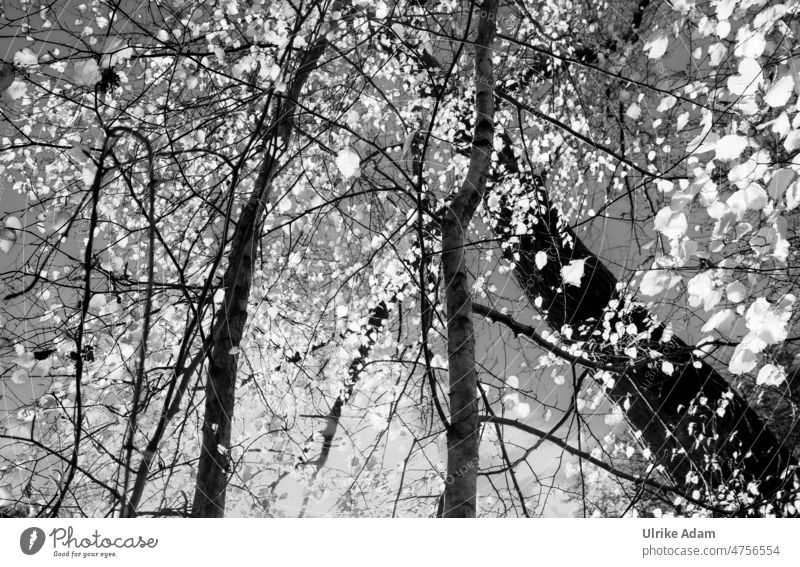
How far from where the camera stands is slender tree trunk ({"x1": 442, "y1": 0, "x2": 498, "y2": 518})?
133 centimetres

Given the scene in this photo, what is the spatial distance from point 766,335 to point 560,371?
162cm

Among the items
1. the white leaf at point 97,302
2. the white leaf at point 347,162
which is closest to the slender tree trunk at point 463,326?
the white leaf at point 347,162

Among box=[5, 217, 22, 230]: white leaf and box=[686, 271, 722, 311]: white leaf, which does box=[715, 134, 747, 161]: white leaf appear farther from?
box=[5, 217, 22, 230]: white leaf

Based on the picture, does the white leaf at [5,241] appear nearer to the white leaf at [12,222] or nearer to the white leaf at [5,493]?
the white leaf at [12,222]

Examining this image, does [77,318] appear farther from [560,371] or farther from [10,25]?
[560,371]

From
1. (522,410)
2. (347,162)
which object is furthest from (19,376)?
(522,410)

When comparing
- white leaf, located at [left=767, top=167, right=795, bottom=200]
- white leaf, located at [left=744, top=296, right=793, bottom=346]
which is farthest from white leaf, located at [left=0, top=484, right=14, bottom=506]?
white leaf, located at [left=767, top=167, right=795, bottom=200]

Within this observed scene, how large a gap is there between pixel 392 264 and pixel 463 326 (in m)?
1.28

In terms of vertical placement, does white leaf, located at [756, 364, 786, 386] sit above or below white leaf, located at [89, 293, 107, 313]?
below

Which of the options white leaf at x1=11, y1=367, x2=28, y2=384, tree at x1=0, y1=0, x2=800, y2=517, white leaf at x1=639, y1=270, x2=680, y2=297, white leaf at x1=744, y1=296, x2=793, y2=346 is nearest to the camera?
white leaf at x1=744, y1=296, x2=793, y2=346
